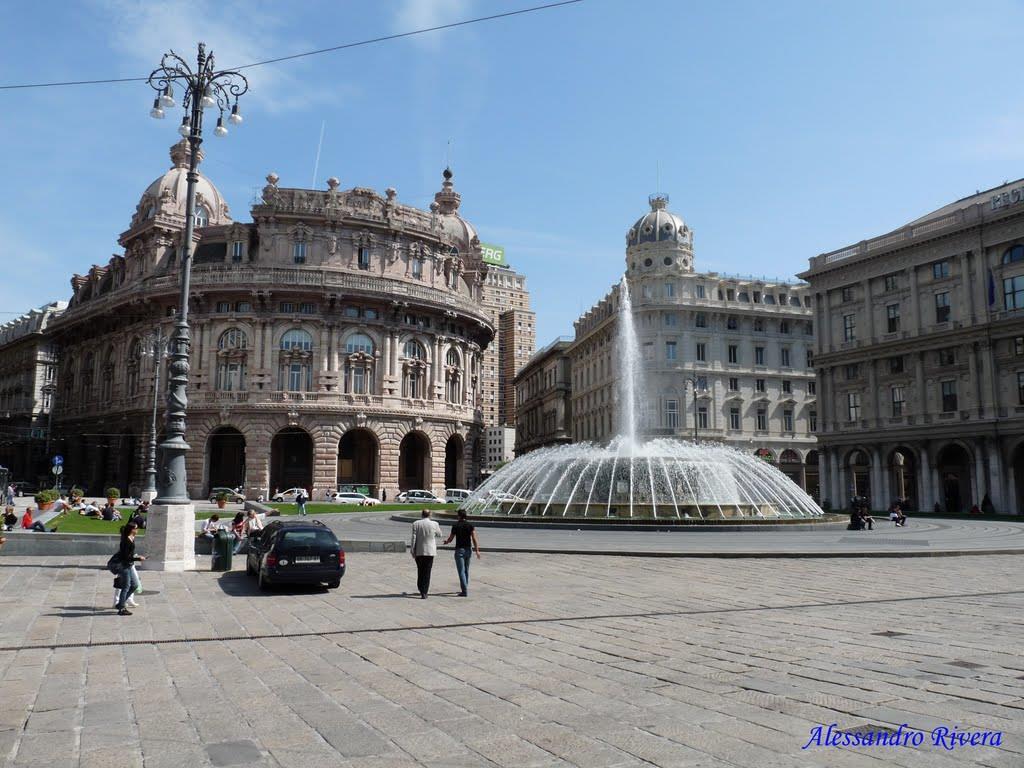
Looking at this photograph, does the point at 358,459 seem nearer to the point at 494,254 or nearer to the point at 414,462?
the point at 414,462

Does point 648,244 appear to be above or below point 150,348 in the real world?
above

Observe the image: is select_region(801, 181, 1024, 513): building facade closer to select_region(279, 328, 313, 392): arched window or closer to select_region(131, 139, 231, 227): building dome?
select_region(279, 328, 313, 392): arched window

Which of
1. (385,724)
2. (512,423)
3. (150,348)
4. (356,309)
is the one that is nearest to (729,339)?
(356,309)

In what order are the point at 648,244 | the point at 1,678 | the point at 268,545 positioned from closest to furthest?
the point at 1,678
the point at 268,545
the point at 648,244

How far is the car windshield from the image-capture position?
13.8m

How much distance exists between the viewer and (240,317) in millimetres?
52250

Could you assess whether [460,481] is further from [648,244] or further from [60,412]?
[60,412]

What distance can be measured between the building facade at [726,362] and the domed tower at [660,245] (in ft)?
0.78

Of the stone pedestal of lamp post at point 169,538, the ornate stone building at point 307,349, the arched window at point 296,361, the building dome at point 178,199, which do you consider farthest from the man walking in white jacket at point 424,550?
the building dome at point 178,199

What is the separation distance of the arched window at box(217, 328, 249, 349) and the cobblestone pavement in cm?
4022

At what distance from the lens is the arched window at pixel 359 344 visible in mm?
53438

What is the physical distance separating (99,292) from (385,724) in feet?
237

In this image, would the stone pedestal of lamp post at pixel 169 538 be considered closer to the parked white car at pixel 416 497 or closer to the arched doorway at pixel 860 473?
the parked white car at pixel 416 497

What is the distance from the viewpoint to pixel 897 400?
49.2 meters
